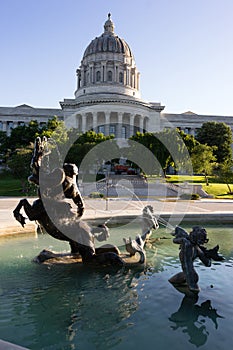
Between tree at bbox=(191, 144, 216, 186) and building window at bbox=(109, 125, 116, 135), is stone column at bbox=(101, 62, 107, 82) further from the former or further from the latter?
tree at bbox=(191, 144, 216, 186)

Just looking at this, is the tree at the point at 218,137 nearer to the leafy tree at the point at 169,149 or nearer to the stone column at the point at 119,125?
the stone column at the point at 119,125

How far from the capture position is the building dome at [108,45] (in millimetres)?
87812

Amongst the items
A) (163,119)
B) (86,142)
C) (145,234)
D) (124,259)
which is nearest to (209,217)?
(145,234)

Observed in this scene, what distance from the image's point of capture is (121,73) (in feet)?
287

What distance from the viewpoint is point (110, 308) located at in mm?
5777

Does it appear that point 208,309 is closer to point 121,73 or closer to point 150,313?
point 150,313

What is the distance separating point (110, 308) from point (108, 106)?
70066 millimetres

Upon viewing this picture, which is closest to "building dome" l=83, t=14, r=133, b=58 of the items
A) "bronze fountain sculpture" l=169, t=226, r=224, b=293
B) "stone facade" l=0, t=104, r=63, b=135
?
"stone facade" l=0, t=104, r=63, b=135

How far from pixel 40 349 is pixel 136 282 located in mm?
3028

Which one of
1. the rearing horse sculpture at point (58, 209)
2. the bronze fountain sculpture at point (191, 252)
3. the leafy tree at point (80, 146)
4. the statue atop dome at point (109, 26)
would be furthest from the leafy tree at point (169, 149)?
the statue atop dome at point (109, 26)

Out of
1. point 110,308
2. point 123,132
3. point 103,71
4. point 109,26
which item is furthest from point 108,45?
point 110,308

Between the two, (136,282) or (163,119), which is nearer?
(136,282)

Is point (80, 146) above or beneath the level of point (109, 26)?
beneath

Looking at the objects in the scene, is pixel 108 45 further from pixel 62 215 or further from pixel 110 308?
pixel 110 308
